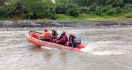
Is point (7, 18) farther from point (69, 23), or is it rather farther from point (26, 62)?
point (26, 62)

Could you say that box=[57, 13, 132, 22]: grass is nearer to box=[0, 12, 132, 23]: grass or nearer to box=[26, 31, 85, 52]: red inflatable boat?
box=[0, 12, 132, 23]: grass

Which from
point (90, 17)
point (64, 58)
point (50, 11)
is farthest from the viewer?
point (90, 17)

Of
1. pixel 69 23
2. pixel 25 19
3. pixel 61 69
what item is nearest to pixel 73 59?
pixel 61 69

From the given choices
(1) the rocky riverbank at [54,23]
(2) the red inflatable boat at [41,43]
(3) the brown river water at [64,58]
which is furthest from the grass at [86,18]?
(3) the brown river water at [64,58]

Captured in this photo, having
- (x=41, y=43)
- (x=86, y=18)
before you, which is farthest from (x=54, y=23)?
(x=41, y=43)

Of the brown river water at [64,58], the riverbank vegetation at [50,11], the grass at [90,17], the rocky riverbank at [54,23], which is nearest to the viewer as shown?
the brown river water at [64,58]

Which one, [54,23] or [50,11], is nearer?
[54,23]

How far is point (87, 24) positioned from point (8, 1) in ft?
61.0

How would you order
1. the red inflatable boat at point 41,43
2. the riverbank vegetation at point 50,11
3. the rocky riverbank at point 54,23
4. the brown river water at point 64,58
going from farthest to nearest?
the riverbank vegetation at point 50,11
the rocky riverbank at point 54,23
the red inflatable boat at point 41,43
the brown river water at point 64,58

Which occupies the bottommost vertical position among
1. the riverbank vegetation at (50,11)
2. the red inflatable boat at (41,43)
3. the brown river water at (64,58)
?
the brown river water at (64,58)

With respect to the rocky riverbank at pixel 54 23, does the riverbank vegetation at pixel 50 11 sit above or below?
above

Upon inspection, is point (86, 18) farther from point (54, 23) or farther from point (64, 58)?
point (64, 58)

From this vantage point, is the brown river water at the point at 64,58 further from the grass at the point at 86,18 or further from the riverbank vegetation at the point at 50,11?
the riverbank vegetation at the point at 50,11

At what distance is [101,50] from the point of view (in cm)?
2277
